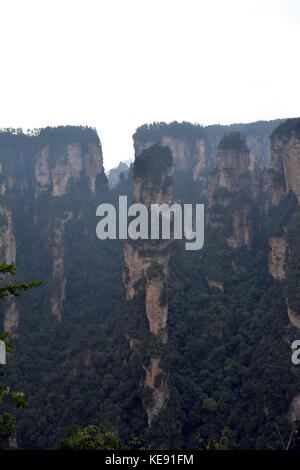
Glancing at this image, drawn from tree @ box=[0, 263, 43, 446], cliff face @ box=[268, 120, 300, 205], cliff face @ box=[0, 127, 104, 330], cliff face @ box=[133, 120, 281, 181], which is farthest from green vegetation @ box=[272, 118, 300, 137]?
cliff face @ box=[0, 127, 104, 330]

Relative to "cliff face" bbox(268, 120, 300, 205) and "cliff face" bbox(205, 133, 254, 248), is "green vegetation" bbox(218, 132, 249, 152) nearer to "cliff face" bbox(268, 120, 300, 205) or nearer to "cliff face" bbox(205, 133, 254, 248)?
"cliff face" bbox(205, 133, 254, 248)

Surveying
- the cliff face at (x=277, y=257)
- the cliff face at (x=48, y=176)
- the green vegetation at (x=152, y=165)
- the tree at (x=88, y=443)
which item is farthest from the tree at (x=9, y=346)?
the cliff face at (x=48, y=176)

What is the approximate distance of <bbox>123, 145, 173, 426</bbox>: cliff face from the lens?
41719 mm

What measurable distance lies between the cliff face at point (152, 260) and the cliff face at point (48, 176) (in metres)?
29.9

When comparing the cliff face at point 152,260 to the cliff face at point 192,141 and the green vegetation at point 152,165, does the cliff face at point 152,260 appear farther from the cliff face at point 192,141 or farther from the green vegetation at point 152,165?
the cliff face at point 192,141

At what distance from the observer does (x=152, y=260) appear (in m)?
51.8

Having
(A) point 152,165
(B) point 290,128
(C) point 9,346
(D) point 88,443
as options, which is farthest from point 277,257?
(C) point 9,346

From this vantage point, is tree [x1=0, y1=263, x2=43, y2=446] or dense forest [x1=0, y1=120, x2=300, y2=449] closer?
tree [x1=0, y1=263, x2=43, y2=446]

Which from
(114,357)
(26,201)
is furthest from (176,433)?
(26,201)

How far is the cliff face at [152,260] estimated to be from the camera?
4172 centimetres

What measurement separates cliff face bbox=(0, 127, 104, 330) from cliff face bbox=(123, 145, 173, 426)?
2994cm

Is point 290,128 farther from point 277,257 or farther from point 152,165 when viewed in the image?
point 152,165
